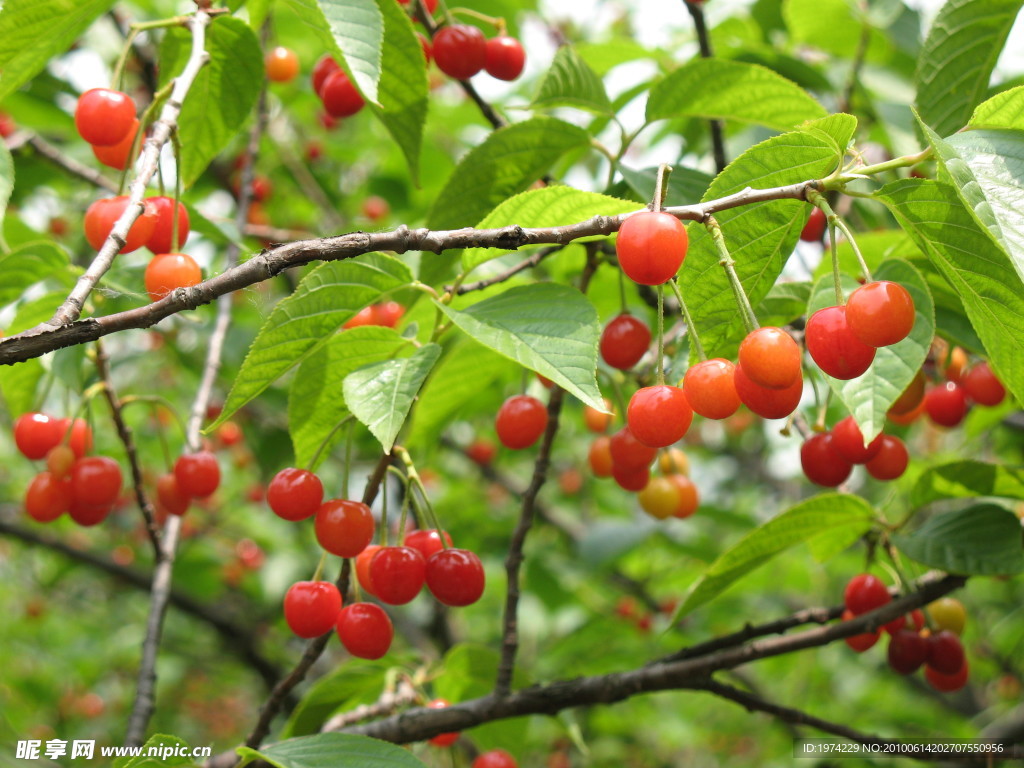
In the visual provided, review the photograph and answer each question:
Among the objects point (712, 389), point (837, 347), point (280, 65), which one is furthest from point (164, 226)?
point (280, 65)

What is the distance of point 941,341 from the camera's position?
2.32 m

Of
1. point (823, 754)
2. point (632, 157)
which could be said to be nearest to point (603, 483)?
point (632, 157)

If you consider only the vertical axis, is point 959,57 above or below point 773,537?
above

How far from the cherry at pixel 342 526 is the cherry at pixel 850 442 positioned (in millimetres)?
1080

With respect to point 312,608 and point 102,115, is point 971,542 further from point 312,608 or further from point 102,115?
point 102,115

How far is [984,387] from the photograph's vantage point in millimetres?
2328

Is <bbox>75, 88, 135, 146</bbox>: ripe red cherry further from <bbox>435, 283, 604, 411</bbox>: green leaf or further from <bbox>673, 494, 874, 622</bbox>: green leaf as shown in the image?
<bbox>673, 494, 874, 622</bbox>: green leaf

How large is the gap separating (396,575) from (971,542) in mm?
1383

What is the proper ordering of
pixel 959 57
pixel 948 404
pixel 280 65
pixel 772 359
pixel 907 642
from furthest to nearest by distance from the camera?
pixel 280 65 → pixel 948 404 → pixel 907 642 → pixel 959 57 → pixel 772 359

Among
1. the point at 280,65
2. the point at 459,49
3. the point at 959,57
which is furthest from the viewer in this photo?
the point at 280,65

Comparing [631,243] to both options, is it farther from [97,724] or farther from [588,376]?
[97,724]

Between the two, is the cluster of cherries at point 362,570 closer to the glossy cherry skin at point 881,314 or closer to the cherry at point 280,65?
the glossy cherry skin at point 881,314

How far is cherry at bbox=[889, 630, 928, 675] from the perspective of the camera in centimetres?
219

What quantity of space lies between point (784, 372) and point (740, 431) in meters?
6.23
